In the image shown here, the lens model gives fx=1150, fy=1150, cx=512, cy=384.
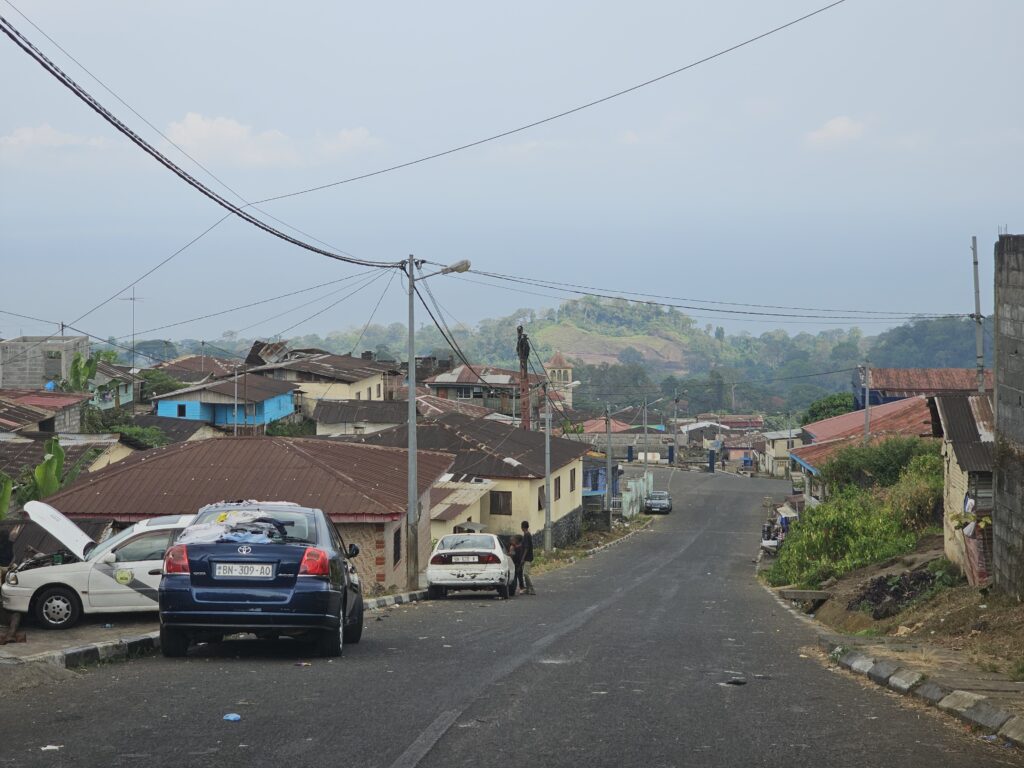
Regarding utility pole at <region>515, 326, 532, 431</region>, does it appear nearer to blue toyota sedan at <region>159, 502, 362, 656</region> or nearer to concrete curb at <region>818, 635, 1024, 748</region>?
blue toyota sedan at <region>159, 502, 362, 656</region>

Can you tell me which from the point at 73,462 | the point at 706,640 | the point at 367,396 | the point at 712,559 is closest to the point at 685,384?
the point at 367,396

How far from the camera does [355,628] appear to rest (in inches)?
543

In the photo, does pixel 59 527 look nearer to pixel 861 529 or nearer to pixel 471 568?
pixel 471 568

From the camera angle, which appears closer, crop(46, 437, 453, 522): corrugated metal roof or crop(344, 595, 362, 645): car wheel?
crop(344, 595, 362, 645): car wheel

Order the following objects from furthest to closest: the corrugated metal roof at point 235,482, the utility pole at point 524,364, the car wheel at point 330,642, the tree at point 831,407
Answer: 1. the tree at point 831,407
2. the utility pole at point 524,364
3. the corrugated metal roof at point 235,482
4. the car wheel at point 330,642

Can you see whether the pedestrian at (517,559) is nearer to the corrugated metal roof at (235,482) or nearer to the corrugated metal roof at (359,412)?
the corrugated metal roof at (235,482)

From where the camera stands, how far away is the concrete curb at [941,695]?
8031 millimetres

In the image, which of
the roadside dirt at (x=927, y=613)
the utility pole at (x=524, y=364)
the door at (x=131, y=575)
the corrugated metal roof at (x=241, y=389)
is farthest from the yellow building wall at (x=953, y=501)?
the corrugated metal roof at (x=241, y=389)

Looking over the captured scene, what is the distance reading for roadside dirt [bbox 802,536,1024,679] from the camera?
12234 millimetres

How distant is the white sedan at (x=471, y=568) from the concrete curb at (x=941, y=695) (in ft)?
42.7

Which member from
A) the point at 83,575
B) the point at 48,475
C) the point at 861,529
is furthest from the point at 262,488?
the point at 861,529

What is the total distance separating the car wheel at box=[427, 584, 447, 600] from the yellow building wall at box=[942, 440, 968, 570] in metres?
10.7

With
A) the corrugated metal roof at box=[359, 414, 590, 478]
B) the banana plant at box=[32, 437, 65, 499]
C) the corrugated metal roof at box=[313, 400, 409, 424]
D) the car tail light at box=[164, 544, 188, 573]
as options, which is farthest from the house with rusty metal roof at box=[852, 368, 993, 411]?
the car tail light at box=[164, 544, 188, 573]

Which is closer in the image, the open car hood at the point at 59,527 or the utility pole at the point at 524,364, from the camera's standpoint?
the open car hood at the point at 59,527
